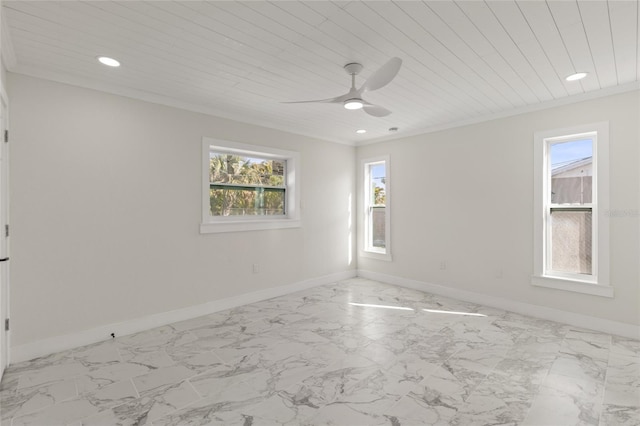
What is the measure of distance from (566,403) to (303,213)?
370 cm

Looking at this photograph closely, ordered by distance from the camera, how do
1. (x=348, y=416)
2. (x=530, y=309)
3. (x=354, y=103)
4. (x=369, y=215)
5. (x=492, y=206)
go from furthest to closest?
(x=369, y=215) < (x=492, y=206) < (x=530, y=309) < (x=354, y=103) < (x=348, y=416)

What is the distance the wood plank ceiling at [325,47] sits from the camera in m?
1.98

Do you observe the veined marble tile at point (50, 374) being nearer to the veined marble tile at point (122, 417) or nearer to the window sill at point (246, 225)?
the veined marble tile at point (122, 417)

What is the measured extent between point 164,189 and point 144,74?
122 centimetres

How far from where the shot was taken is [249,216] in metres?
4.52

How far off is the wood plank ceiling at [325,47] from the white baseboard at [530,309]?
2411 millimetres

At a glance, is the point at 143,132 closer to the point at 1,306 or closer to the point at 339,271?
the point at 1,306

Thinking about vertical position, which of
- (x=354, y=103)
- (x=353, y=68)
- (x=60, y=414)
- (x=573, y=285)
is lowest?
(x=60, y=414)

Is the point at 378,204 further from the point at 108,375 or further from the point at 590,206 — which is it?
the point at 108,375

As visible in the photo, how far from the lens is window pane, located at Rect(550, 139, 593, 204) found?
11.6 feet

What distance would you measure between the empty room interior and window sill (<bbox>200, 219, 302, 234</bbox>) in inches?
1.2

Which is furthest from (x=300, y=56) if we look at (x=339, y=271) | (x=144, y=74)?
(x=339, y=271)

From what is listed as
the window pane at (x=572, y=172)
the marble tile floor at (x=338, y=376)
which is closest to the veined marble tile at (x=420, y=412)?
the marble tile floor at (x=338, y=376)

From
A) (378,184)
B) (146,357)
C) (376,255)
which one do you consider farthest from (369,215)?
(146,357)
